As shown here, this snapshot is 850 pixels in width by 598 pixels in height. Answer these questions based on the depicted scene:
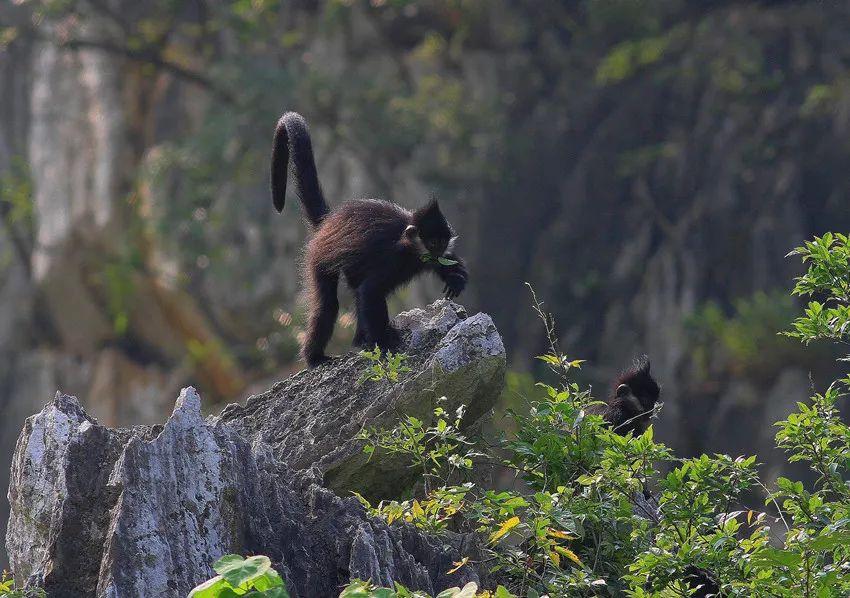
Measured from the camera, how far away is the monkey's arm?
6820 millimetres

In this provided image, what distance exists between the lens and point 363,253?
6.98 meters

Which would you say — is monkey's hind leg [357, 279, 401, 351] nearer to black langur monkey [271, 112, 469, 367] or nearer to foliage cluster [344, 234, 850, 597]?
black langur monkey [271, 112, 469, 367]

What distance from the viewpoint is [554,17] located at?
752 inches

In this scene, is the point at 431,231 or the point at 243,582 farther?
the point at 431,231

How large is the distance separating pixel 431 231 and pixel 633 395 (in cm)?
170

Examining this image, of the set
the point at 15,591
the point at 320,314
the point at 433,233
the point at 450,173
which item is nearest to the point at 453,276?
the point at 433,233

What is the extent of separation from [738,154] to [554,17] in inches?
141

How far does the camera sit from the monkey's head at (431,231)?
681 cm

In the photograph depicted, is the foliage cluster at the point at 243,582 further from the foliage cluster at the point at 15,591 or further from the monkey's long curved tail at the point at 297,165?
the monkey's long curved tail at the point at 297,165

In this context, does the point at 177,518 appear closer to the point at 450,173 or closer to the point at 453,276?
the point at 453,276

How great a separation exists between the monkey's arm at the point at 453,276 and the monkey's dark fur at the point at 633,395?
52.1 inches

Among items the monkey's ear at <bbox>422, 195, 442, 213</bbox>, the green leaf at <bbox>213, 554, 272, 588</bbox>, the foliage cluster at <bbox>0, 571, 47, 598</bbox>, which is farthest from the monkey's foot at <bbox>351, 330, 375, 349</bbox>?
the green leaf at <bbox>213, 554, 272, 588</bbox>

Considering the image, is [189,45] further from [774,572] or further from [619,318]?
[774,572]

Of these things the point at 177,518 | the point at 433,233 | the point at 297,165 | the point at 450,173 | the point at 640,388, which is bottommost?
the point at 640,388
